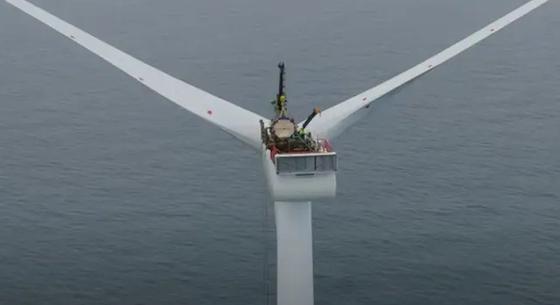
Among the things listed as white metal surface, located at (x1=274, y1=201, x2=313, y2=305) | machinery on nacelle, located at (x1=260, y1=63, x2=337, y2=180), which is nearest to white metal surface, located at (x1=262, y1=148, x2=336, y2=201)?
machinery on nacelle, located at (x1=260, y1=63, x2=337, y2=180)

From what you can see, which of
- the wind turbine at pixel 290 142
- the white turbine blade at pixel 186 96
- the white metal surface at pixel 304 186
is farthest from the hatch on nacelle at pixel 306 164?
the white turbine blade at pixel 186 96

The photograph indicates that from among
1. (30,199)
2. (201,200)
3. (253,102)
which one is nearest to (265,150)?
(201,200)

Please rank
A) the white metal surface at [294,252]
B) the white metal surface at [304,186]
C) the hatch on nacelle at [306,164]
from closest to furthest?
the hatch on nacelle at [306,164]
the white metal surface at [304,186]
the white metal surface at [294,252]

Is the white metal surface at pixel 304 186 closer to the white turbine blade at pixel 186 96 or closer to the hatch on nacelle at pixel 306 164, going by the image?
the hatch on nacelle at pixel 306 164

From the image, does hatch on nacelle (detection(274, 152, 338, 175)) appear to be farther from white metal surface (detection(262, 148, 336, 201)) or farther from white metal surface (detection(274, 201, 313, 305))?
white metal surface (detection(274, 201, 313, 305))

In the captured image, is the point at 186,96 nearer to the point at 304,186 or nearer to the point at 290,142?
the point at 290,142

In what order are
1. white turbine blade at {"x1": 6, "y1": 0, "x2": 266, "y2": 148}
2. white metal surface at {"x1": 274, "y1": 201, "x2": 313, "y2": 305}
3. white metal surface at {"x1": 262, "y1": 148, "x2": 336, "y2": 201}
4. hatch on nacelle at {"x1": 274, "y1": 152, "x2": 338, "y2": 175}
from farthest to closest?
white turbine blade at {"x1": 6, "y1": 0, "x2": 266, "y2": 148} → white metal surface at {"x1": 274, "y1": 201, "x2": 313, "y2": 305} → white metal surface at {"x1": 262, "y1": 148, "x2": 336, "y2": 201} → hatch on nacelle at {"x1": 274, "y1": 152, "x2": 338, "y2": 175}

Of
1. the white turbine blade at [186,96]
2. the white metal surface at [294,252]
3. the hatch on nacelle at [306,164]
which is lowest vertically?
the white metal surface at [294,252]

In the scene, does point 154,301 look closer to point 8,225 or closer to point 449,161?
point 8,225
